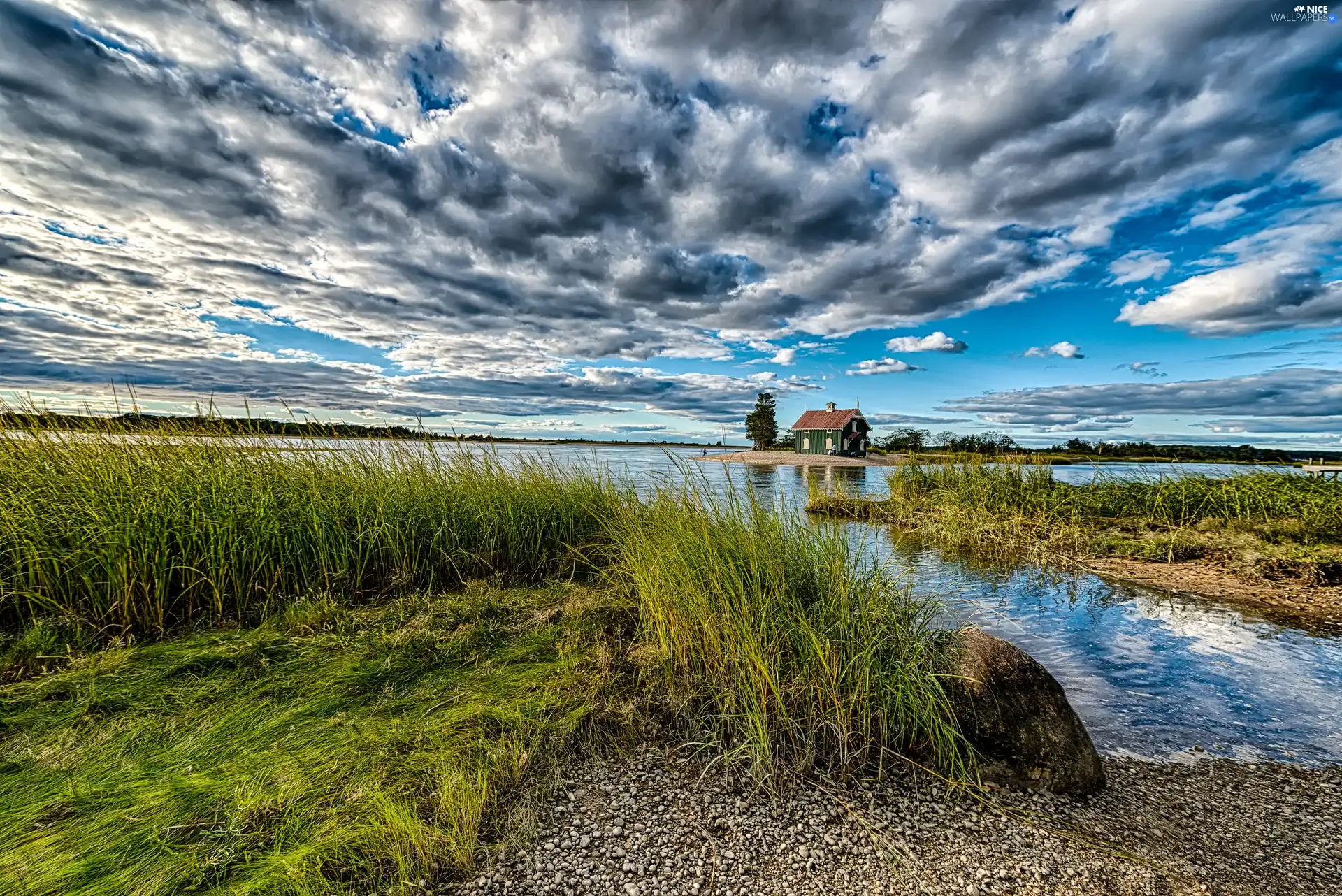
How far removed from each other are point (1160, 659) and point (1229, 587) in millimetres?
4512

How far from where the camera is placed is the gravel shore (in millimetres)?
2391

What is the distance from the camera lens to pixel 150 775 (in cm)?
282

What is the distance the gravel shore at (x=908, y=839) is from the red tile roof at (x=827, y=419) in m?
45.5

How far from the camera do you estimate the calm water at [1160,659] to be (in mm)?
4047

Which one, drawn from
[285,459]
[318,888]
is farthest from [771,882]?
[285,459]

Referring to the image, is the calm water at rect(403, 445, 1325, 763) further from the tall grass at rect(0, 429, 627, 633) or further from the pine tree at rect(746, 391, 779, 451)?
the pine tree at rect(746, 391, 779, 451)

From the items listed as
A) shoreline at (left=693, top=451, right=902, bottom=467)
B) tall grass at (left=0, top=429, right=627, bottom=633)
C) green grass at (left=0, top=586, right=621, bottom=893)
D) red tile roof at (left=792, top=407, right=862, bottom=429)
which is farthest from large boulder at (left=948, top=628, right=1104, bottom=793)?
red tile roof at (left=792, top=407, right=862, bottom=429)

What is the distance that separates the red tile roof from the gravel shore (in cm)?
4553

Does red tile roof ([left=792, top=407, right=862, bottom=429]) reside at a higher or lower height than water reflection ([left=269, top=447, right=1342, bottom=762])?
higher

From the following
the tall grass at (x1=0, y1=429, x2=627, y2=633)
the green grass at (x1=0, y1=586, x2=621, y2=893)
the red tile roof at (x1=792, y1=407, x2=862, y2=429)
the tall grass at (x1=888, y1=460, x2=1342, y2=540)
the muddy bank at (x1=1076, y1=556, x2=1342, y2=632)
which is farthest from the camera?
the red tile roof at (x1=792, y1=407, x2=862, y2=429)

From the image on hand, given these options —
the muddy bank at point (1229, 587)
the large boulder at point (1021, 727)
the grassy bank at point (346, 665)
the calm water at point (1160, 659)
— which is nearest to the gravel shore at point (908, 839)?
the large boulder at point (1021, 727)

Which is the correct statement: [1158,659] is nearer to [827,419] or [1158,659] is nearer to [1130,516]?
[1130,516]

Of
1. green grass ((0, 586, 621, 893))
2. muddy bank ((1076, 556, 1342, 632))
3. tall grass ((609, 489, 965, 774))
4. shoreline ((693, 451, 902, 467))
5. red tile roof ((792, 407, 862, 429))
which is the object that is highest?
red tile roof ((792, 407, 862, 429))

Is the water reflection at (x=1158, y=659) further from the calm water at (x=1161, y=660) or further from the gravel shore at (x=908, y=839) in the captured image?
the gravel shore at (x=908, y=839)
